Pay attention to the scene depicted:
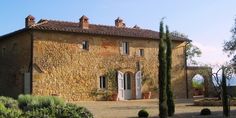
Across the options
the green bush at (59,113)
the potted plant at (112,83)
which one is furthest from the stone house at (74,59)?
the green bush at (59,113)

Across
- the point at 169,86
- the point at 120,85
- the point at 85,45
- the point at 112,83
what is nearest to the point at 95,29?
the point at 85,45

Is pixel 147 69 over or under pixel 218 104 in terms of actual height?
over

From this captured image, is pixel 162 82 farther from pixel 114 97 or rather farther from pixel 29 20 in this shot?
pixel 29 20

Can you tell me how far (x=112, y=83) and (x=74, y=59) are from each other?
3.71 meters

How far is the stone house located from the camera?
92.6 feet

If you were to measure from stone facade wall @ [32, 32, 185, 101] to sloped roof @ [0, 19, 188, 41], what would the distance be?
415mm

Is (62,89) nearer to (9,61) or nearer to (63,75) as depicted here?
(63,75)

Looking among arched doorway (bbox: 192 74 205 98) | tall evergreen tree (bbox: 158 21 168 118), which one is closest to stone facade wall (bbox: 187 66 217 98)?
arched doorway (bbox: 192 74 205 98)

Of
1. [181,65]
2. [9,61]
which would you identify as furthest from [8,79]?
[181,65]

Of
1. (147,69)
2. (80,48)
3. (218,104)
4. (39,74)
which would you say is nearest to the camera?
(218,104)

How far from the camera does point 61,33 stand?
29.0m

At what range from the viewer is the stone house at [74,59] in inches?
1111

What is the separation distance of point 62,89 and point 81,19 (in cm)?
556

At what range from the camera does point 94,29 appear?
31125mm
